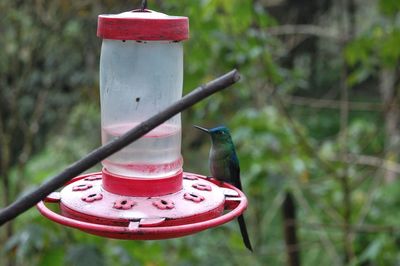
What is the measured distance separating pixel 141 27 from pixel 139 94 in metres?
0.45

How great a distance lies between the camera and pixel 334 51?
1273cm

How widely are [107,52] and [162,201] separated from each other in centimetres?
58

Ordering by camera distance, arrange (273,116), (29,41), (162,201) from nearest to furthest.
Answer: (162,201) < (273,116) < (29,41)

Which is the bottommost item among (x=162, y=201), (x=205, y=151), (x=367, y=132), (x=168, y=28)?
(x=205, y=151)

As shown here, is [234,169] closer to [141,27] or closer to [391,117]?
[141,27]

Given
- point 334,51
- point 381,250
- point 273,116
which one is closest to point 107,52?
point 273,116

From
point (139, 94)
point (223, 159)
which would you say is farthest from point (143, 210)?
point (223, 159)

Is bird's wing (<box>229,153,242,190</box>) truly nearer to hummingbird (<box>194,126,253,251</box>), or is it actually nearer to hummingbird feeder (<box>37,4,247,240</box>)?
hummingbird (<box>194,126,253,251</box>)

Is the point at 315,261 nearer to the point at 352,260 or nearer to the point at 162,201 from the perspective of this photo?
the point at 352,260

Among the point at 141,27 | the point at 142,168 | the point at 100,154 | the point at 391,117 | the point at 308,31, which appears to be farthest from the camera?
the point at 391,117

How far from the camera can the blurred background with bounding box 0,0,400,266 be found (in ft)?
11.6

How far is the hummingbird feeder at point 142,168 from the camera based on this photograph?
1607mm

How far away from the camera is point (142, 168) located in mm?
1938

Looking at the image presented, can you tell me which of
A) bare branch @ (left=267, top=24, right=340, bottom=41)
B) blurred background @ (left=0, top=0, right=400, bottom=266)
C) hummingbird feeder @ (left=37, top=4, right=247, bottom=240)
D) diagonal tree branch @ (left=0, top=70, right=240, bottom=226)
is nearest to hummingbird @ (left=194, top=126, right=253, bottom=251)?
hummingbird feeder @ (left=37, top=4, right=247, bottom=240)
